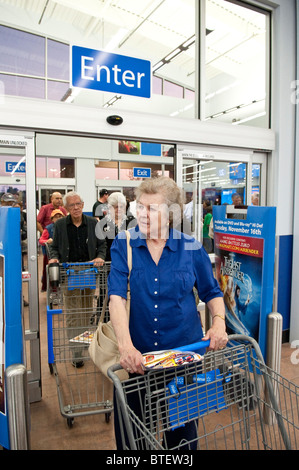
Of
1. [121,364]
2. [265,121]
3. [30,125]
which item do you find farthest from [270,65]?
[121,364]

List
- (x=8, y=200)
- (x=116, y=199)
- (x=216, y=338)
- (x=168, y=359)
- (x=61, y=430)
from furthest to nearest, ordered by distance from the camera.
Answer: (x=8, y=200) < (x=116, y=199) < (x=61, y=430) < (x=216, y=338) < (x=168, y=359)

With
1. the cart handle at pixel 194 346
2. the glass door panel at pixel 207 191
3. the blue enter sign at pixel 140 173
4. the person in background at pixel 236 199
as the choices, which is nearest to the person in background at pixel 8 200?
the glass door panel at pixel 207 191

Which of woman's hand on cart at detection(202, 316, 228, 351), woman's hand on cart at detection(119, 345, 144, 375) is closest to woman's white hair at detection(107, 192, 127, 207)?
woman's hand on cart at detection(202, 316, 228, 351)

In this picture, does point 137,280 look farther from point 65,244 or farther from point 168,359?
point 65,244

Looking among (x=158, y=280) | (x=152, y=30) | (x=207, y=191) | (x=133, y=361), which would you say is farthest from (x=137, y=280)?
(x=152, y=30)

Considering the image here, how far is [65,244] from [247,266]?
1.95 m

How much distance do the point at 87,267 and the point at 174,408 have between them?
2.07 m

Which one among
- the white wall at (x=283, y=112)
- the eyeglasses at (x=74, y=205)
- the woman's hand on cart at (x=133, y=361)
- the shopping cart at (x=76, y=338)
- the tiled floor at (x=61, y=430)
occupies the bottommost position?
the tiled floor at (x=61, y=430)

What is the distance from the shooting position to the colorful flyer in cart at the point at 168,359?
1320 mm

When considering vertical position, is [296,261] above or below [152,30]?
below

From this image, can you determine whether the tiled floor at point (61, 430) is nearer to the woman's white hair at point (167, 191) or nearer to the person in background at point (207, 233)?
the woman's white hair at point (167, 191)

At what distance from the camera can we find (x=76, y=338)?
2.76 meters

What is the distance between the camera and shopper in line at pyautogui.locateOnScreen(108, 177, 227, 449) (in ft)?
5.52
